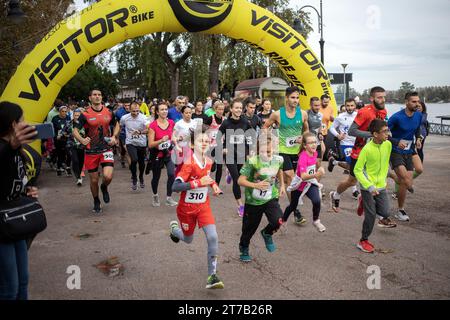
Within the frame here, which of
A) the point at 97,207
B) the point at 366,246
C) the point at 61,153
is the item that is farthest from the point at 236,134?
the point at 61,153

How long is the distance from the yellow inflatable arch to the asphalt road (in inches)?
87.6

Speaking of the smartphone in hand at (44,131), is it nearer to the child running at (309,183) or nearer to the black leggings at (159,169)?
the child running at (309,183)

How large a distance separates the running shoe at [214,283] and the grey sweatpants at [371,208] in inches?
84.4

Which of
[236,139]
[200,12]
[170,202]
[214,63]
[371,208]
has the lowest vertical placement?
[170,202]

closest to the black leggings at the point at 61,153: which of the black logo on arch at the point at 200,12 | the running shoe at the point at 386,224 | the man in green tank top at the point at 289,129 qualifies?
the black logo on arch at the point at 200,12

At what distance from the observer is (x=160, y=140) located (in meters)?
7.96

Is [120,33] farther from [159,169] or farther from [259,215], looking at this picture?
[259,215]

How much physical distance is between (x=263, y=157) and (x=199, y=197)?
0.91 meters


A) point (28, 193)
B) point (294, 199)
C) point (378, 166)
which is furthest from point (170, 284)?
point (378, 166)

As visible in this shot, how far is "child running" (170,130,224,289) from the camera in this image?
432 cm

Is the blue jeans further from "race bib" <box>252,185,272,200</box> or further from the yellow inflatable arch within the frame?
the yellow inflatable arch

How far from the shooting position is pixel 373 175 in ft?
18.0

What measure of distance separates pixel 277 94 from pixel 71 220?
19403mm

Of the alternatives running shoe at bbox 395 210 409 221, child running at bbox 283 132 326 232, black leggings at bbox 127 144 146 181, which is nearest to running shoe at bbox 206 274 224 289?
child running at bbox 283 132 326 232
